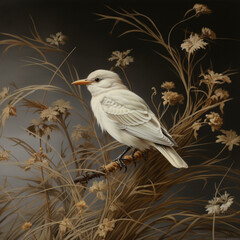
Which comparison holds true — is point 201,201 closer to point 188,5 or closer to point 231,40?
point 231,40

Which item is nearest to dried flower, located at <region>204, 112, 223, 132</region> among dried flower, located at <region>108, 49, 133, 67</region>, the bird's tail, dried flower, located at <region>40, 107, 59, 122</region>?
the bird's tail

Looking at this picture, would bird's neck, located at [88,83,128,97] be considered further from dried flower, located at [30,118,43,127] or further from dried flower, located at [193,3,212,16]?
dried flower, located at [193,3,212,16]

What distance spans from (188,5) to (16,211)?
4.40 ft

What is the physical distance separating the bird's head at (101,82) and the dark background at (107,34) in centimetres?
5

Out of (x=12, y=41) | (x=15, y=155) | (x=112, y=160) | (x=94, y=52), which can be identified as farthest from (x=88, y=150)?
(x=12, y=41)

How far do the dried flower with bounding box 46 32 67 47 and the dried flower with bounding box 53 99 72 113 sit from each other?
30 centimetres

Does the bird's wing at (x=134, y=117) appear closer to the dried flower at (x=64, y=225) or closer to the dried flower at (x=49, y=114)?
the dried flower at (x=49, y=114)

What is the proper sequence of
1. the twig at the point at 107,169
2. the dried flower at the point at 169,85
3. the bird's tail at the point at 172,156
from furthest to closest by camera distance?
the dried flower at the point at 169,85 < the twig at the point at 107,169 < the bird's tail at the point at 172,156

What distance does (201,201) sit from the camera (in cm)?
184

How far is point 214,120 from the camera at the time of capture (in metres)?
1.87

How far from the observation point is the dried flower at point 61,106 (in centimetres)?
192

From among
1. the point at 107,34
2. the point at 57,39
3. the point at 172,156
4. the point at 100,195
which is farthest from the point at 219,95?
the point at 57,39

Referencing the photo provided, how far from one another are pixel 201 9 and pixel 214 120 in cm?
57

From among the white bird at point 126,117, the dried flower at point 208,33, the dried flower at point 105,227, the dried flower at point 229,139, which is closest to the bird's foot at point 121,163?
the white bird at point 126,117
